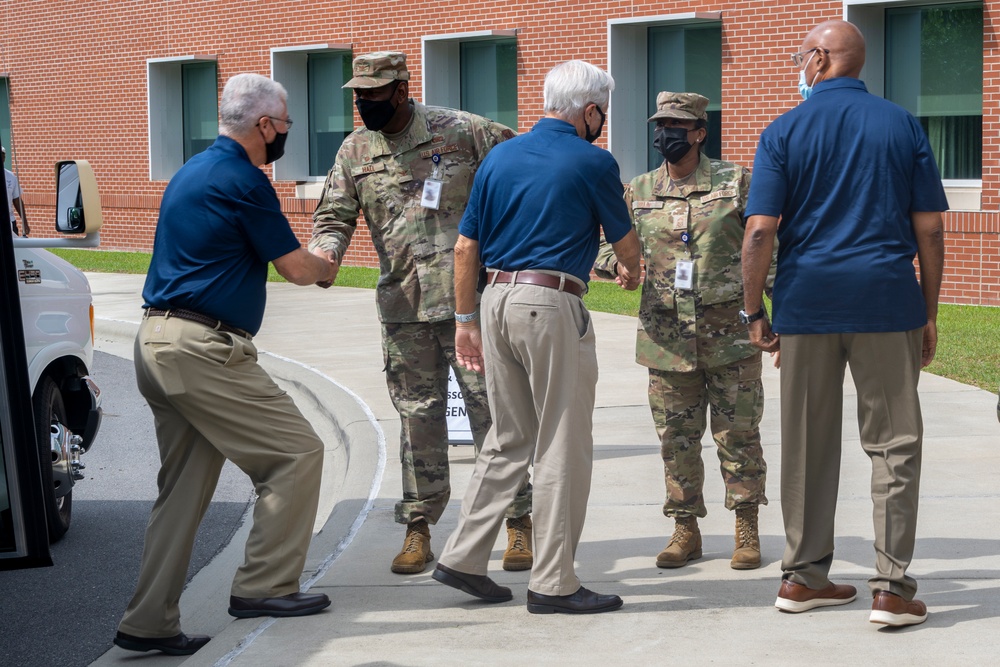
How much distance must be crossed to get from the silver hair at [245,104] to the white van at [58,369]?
1.55 metres

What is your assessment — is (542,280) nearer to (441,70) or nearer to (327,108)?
(441,70)

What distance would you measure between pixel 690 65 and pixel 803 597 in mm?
13555

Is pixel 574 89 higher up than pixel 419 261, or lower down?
higher up

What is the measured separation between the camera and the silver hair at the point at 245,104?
16.3ft

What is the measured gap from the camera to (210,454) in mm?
4988

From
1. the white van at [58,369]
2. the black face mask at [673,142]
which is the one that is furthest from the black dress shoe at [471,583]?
the white van at [58,369]

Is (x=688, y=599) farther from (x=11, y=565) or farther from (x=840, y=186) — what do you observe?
(x=11, y=565)

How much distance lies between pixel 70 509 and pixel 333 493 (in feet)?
4.71

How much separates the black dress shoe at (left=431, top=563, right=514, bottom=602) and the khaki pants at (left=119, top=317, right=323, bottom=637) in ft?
1.70

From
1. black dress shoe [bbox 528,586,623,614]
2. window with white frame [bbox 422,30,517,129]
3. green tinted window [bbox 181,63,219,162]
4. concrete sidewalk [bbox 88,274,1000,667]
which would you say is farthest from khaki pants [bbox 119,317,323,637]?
green tinted window [bbox 181,63,219,162]

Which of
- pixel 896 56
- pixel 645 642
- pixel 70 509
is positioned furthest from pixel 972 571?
pixel 896 56

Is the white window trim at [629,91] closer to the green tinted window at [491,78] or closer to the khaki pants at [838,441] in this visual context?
the green tinted window at [491,78]

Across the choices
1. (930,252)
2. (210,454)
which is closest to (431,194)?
(210,454)

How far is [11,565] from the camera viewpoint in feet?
15.2
